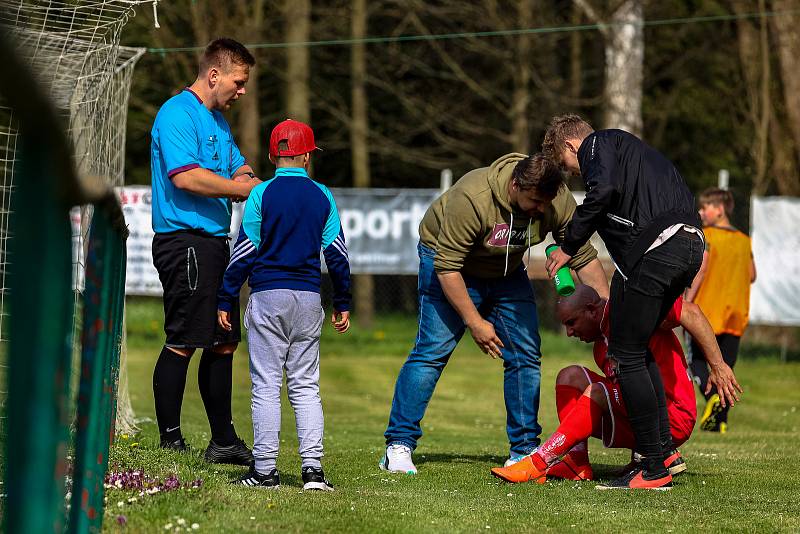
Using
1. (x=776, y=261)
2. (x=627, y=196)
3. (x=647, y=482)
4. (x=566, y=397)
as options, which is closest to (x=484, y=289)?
(x=566, y=397)

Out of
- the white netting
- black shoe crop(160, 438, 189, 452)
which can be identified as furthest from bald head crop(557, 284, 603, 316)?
the white netting

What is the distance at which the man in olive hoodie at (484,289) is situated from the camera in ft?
21.0

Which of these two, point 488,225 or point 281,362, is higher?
point 488,225

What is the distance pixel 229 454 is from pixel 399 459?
0.93 m

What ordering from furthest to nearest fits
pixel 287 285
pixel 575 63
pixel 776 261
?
pixel 575 63, pixel 776 261, pixel 287 285

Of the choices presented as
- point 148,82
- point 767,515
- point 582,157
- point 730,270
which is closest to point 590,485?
point 767,515

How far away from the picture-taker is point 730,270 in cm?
1104

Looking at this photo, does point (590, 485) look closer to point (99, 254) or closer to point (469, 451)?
point (469, 451)

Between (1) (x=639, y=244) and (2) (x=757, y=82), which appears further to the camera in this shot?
(2) (x=757, y=82)

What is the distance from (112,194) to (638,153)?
3245 mm

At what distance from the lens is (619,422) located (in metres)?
6.25

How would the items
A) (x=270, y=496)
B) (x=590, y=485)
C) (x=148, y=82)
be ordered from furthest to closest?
(x=148, y=82) → (x=590, y=485) → (x=270, y=496)

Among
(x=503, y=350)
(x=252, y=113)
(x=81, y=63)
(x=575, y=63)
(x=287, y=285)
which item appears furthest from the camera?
(x=575, y=63)

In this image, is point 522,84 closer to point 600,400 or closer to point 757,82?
point 757,82
